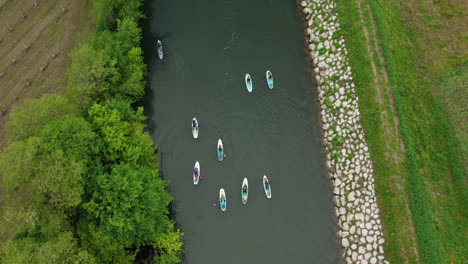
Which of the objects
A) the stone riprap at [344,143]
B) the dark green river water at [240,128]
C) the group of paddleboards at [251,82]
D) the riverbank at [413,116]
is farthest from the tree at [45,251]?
the riverbank at [413,116]

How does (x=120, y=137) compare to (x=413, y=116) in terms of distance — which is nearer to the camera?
(x=120, y=137)

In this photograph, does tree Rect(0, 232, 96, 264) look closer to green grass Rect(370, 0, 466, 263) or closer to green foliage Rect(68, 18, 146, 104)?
green foliage Rect(68, 18, 146, 104)

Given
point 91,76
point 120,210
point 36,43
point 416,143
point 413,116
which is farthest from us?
point 36,43

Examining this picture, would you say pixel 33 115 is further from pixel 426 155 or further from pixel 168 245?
pixel 426 155

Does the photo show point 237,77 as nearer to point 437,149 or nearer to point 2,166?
point 437,149

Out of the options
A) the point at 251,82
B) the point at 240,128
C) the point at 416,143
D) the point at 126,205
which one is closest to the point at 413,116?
the point at 416,143

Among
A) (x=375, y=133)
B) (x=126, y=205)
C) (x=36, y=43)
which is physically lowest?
(x=375, y=133)

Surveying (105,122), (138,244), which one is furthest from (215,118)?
(138,244)
